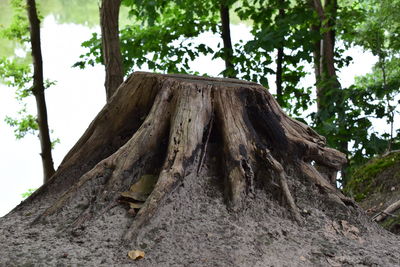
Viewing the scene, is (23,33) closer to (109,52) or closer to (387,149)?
(109,52)

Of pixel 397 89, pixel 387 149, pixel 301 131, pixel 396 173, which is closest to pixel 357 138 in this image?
pixel 387 149

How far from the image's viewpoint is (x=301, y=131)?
3.66 metres

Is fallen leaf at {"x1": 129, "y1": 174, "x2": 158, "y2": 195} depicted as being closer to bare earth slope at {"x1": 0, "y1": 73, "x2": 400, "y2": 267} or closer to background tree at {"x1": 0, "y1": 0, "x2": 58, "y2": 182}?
bare earth slope at {"x1": 0, "y1": 73, "x2": 400, "y2": 267}

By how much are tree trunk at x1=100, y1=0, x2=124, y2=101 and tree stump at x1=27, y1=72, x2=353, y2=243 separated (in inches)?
63.2

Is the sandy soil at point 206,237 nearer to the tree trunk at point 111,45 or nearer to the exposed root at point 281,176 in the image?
the exposed root at point 281,176

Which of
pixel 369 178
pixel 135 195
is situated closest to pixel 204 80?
pixel 135 195

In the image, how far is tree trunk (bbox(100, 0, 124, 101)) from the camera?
5133 mm

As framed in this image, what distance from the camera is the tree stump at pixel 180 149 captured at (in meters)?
3.00

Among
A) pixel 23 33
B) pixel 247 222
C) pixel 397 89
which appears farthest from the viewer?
pixel 23 33

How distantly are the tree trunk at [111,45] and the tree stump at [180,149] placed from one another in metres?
1.61

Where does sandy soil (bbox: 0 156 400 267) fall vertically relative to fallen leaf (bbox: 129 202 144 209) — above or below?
below

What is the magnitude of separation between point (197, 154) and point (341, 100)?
3908 mm

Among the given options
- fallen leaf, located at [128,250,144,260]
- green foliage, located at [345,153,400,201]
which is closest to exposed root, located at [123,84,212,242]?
fallen leaf, located at [128,250,144,260]

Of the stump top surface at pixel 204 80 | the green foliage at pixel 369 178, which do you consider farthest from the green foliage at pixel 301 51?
the stump top surface at pixel 204 80
